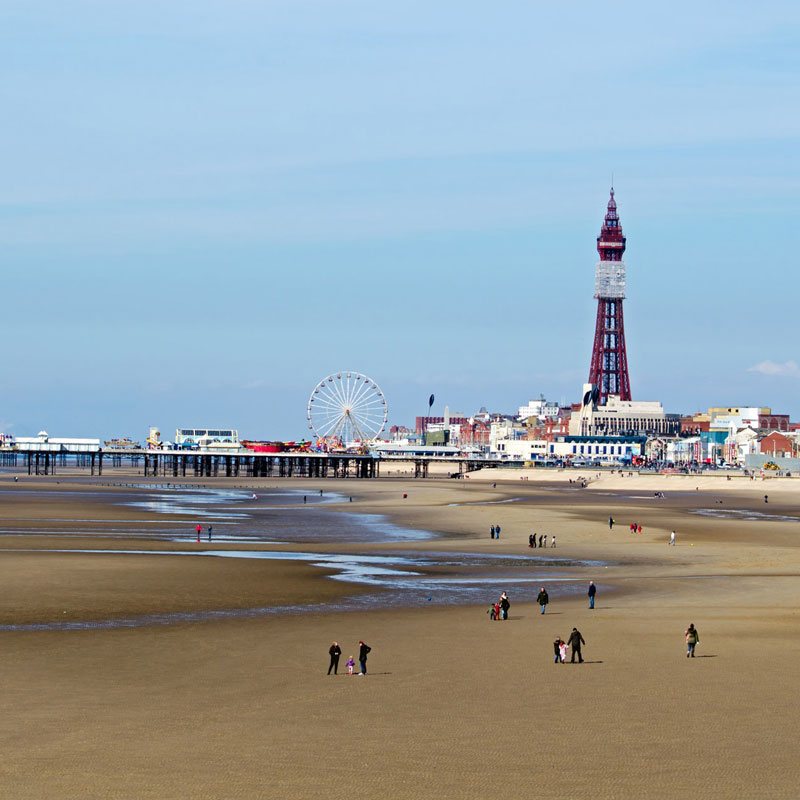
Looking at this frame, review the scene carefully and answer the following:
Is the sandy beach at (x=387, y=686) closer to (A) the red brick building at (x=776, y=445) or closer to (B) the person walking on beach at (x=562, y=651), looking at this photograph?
(B) the person walking on beach at (x=562, y=651)

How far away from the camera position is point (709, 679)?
24625 millimetres

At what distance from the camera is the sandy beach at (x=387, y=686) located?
17.7m

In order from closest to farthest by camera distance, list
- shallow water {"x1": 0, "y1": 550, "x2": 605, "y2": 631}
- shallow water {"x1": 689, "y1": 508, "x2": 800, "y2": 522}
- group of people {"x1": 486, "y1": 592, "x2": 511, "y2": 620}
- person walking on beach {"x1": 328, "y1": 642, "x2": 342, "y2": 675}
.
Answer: person walking on beach {"x1": 328, "y1": 642, "x2": 342, "y2": 675} → group of people {"x1": 486, "y1": 592, "x2": 511, "y2": 620} → shallow water {"x1": 0, "y1": 550, "x2": 605, "y2": 631} → shallow water {"x1": 689, "y1": 508, "x2": 800, "y2": 522}

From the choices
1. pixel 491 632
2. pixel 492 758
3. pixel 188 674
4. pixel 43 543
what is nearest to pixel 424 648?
pixel 491 632

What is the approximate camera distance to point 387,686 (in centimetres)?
2408

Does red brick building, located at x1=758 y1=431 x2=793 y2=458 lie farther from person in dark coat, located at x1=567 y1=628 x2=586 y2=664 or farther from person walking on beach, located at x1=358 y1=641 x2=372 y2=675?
person walking on beach, located at x1=358 y1=641 x2=372 y2=675

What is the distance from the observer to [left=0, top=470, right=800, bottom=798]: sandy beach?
17672 millimetres

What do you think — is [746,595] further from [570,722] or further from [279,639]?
[570,722]

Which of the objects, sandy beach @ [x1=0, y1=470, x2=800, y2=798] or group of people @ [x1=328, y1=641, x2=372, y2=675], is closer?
sandy beach @ [x1=0, y1=470, x2=800, y2=798]

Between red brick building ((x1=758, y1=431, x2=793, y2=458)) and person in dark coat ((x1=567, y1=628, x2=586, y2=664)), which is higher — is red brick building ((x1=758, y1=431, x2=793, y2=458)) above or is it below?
above

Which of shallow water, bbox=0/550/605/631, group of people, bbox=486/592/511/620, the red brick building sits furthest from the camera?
the red brick building

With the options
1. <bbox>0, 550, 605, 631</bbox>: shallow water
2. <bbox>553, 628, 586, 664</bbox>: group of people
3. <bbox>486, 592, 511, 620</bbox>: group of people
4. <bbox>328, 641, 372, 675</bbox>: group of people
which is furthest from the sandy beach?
<bbox>486, 592, 511, 620</bbox>: group of people

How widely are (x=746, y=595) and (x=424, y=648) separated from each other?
14.1 metres

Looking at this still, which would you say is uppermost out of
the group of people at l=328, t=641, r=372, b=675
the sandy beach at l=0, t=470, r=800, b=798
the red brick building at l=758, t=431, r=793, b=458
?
the red brick building at l=758, t=431, r=793, b=458
